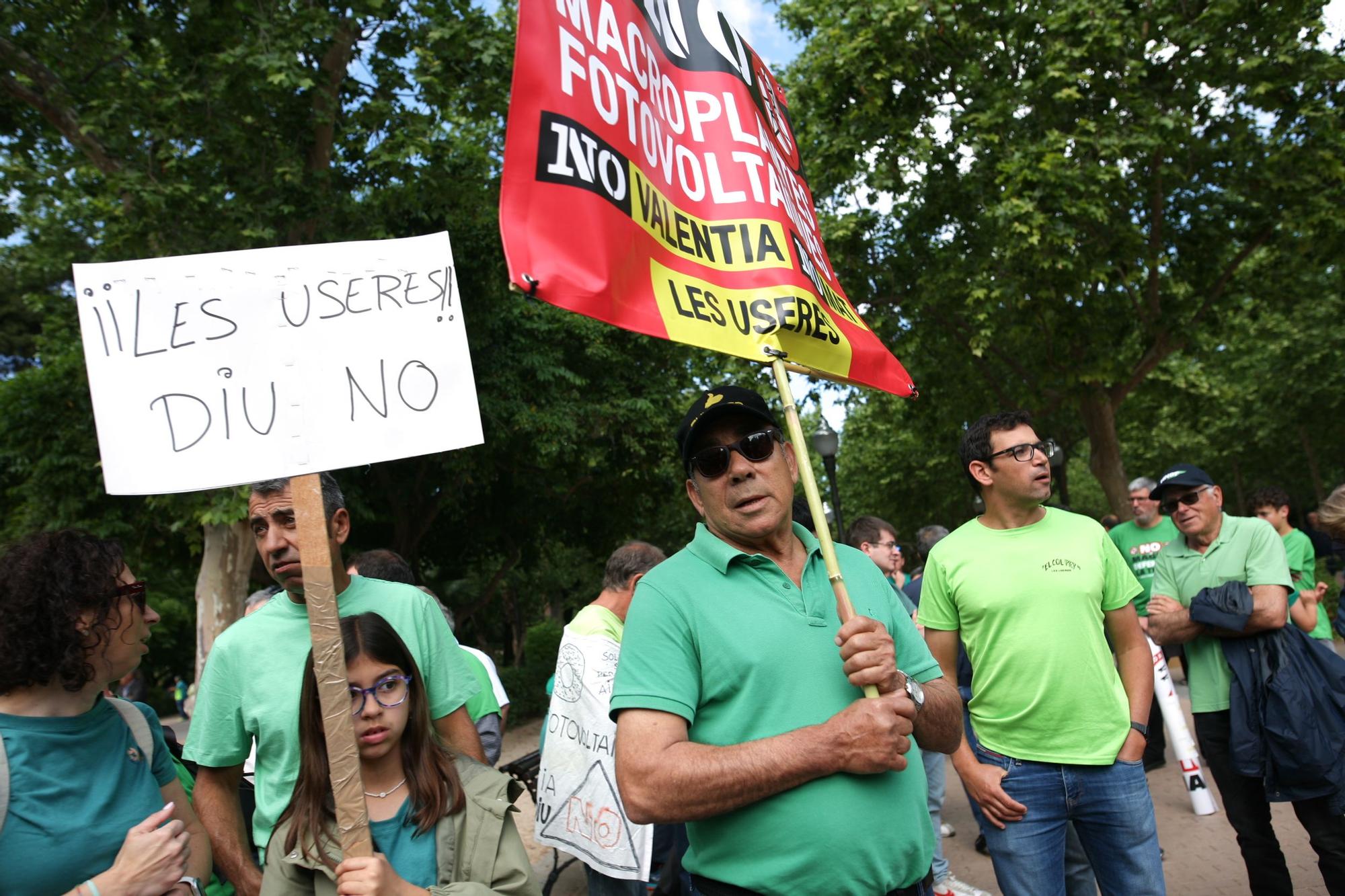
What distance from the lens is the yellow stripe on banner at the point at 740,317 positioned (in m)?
2.26

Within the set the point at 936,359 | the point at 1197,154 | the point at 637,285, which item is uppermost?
the point at 1197,154

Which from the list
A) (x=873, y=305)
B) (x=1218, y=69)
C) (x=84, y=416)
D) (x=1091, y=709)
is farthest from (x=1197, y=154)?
Answer: (x=84, y=416)

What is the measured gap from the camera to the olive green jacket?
83.2 inches

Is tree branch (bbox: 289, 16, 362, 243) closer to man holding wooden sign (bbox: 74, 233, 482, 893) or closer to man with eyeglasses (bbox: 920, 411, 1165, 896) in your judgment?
man holding wooden sign (bbox: 74, 233, 482, 893)

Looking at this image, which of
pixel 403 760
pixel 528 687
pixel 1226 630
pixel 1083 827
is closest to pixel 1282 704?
pixel 1226 630

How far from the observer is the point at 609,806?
408cm

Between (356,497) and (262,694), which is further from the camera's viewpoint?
(356,497)

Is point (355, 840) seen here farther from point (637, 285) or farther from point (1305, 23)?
point (1305, 23)

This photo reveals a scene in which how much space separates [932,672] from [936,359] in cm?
1469

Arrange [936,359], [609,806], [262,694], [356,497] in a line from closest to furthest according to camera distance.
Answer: [262,694], [609,806], [356,497], [936,359]

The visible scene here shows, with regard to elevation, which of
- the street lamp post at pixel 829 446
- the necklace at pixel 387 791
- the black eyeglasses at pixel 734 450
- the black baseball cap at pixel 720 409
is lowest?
the necklace at pixel 387 791

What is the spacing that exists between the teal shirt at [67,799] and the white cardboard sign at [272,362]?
0.60m

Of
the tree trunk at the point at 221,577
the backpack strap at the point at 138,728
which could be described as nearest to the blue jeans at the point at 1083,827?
the backpack strap at the point at 138,728

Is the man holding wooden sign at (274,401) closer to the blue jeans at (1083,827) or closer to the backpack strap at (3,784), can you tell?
the backpack strap at (3,784)
